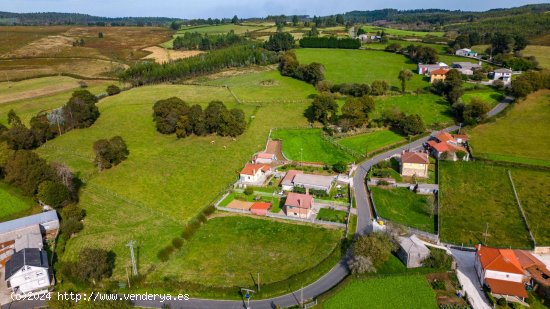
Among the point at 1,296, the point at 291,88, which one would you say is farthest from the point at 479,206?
the point at 291,88

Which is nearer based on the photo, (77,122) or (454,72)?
(77,122)

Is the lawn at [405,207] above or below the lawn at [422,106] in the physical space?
below

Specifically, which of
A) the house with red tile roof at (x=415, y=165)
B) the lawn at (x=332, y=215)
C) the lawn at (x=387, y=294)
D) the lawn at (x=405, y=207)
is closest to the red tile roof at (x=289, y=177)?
the lawn at (x=332, y=215)

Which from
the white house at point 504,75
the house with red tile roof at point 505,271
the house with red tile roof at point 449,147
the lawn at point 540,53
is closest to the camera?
the house with red tile roof at point 505,271

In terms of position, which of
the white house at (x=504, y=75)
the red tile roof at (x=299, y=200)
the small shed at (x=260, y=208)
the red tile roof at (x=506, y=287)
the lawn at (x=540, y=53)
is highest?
the lawn at (x=540, y=53)

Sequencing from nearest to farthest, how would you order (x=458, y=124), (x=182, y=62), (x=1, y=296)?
(x=1, y=296) < (x=458, y=124) < (x=182, y=62)

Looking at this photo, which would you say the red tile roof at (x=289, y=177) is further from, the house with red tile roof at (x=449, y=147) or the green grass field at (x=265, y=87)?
the green grass field at (x=265, y=87)

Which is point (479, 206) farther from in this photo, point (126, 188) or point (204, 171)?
point (126, 188)
